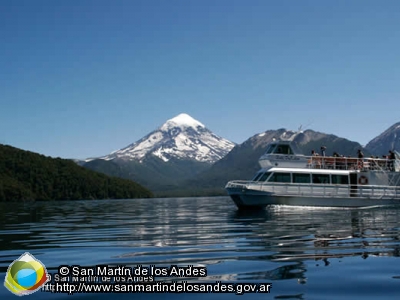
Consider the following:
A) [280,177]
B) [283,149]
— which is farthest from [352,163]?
[280,177]

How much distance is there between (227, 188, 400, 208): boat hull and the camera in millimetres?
41094

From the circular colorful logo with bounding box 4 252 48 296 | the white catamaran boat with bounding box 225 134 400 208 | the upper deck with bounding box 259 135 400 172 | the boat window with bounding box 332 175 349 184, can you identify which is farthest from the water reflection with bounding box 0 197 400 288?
the upper deck with bounding box 259 135 400 172

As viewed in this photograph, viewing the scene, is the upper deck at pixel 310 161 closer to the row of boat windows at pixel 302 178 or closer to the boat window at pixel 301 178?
the row of boat windows at pixel 302 178

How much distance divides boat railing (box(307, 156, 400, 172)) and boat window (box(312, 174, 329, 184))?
1939mm

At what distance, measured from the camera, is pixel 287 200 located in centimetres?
4159

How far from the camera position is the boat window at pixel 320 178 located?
43.4 meters

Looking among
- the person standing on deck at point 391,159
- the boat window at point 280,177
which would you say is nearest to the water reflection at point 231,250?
the boat window at point 280,177

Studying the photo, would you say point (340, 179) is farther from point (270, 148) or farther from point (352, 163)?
point (270, 148)

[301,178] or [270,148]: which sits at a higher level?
[270,148]

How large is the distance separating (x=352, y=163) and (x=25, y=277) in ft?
139

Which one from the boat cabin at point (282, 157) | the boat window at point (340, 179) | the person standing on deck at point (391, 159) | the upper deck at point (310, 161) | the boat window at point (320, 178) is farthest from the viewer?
the person standing on deck at point (391, 159)

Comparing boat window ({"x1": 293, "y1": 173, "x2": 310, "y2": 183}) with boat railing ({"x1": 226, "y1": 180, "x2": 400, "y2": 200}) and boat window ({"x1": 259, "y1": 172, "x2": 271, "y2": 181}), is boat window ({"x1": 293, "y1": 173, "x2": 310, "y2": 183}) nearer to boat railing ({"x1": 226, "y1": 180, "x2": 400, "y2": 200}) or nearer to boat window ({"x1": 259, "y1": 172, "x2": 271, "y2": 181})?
boat railing ({"x1": 226, "y1": 180, "x2": 400, "y2": 200})

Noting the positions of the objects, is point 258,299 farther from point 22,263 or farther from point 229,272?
point 22,263

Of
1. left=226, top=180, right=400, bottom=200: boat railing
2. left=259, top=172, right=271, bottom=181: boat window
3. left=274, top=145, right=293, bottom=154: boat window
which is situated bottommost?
left=226, top=180, right=400, bottom=200: boat railing
